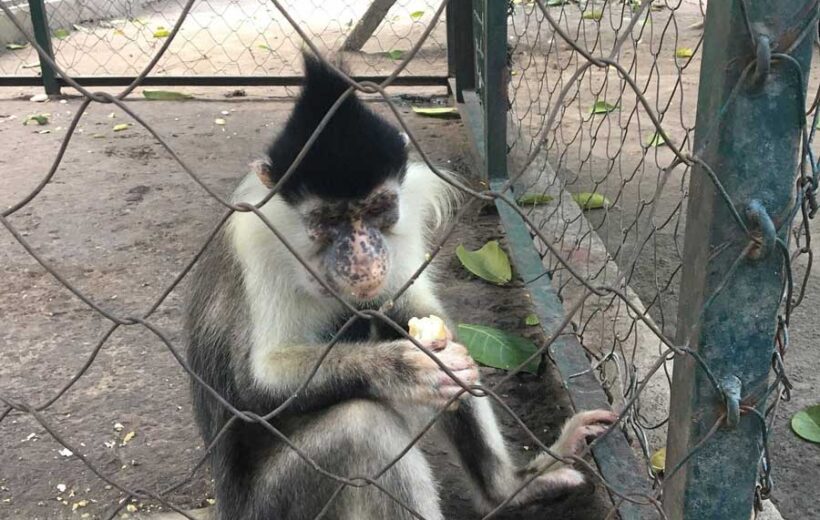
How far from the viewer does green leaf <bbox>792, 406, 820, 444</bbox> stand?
2.68m

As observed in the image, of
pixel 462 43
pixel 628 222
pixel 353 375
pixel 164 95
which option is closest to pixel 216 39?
pixel 164 95

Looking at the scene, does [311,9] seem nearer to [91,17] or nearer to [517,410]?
[91,17]

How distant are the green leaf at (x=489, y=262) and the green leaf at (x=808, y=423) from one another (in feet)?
4.33

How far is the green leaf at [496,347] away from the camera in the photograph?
2.96 meters

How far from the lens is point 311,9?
362 inches

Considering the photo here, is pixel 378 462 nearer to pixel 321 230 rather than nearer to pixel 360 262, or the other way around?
pixel 360 262

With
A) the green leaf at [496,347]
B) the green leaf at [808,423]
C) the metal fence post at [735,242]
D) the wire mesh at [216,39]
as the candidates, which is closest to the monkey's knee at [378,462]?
the metal fence post at [735,242]


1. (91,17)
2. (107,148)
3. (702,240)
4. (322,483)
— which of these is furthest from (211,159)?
(91,17)

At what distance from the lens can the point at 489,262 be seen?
12.4 ft

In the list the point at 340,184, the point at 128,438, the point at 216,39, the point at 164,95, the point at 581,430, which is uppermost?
the point at 340,184

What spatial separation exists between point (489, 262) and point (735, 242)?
242 centimetres

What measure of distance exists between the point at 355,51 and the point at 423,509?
230 inches

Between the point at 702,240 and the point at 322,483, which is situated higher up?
the point at 702,240

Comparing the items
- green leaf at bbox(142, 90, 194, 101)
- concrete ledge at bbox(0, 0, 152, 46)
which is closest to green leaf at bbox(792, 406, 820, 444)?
green leaf at bbox(142, 90, 194, 101)
